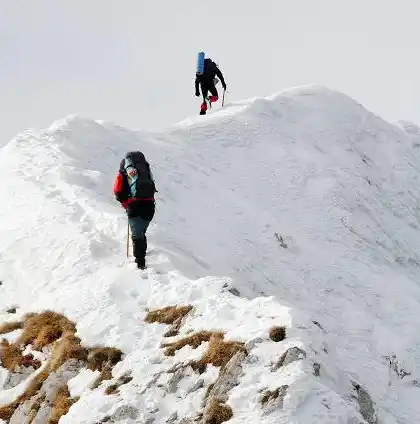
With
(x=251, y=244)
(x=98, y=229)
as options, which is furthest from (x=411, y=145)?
(x=98, y=229)

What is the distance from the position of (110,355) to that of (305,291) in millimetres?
11034

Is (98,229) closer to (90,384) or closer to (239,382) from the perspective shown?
(90,384)

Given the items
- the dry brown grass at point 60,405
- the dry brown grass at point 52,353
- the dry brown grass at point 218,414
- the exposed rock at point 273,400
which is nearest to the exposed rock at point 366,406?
the exposed rock at point 273,400

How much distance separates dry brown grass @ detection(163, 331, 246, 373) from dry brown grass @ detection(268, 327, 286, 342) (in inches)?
21.5

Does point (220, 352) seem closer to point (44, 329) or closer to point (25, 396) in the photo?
point (25, 396)

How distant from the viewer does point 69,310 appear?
1323 centimetres

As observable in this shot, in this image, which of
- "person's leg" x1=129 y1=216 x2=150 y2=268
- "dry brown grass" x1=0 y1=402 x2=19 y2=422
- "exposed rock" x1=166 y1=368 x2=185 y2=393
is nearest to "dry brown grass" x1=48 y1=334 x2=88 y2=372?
"dry brown grass" x1=0 y1=402 x2=19 y2=422

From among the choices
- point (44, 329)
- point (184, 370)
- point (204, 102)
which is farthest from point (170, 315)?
point (204, 102)

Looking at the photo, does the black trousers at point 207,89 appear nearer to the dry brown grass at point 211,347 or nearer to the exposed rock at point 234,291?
the exposed rock at point 234,291

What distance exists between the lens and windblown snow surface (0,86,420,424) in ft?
33.1

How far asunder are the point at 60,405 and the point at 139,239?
4.81 metres

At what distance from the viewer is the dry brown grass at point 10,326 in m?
13.6

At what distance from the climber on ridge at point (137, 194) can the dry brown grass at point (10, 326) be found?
10.2 feet

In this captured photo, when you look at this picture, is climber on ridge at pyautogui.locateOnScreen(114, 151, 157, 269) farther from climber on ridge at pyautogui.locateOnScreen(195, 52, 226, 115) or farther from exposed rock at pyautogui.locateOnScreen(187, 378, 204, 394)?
climber on ridge at pyautogui.locateOnScreen(195, 52, 226, 115)
